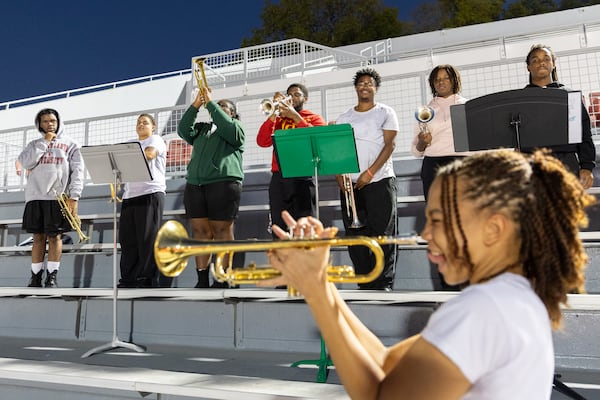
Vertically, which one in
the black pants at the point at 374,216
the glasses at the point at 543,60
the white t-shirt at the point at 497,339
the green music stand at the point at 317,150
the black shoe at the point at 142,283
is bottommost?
the white t-shirt at the point at 497,339

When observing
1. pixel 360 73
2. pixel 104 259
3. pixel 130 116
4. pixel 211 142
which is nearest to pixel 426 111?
pixel 360 73

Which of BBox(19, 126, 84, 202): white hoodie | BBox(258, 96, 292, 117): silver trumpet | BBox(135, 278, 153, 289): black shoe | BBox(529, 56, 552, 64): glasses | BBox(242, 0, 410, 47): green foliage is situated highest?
BBox(242, 0, 410, 47): green foliage

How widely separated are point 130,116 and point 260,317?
4.25 meters

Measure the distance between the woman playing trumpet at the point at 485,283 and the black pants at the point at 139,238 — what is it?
12.1ft

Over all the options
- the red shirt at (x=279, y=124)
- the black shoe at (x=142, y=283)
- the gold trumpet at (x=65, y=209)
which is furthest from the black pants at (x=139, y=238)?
the red shirt at (x=279, y=124)

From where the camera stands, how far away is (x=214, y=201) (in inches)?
171

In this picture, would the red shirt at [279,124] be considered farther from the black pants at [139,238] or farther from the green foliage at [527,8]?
the green foliage at [527,8]

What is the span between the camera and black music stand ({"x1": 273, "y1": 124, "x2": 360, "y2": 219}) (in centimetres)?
324

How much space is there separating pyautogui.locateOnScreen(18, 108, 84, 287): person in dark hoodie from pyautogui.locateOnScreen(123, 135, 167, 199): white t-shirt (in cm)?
62

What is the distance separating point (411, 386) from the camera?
2.97 ft

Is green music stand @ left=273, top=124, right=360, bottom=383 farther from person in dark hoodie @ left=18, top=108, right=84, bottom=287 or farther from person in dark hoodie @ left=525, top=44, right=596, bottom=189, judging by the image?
person in dark hoodie @ left=18, top=108, right=84, bottom=287

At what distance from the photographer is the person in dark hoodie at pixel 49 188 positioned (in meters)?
4.79

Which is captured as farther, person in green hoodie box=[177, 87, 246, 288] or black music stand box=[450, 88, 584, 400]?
person in green hoodie box=[177, 87, 246, 288]

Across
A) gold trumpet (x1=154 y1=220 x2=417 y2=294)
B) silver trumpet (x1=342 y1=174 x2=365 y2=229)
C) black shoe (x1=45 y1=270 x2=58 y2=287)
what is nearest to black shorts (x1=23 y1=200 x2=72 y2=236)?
black shoe (x1=45 y1=270 x2=58 y2=287)
